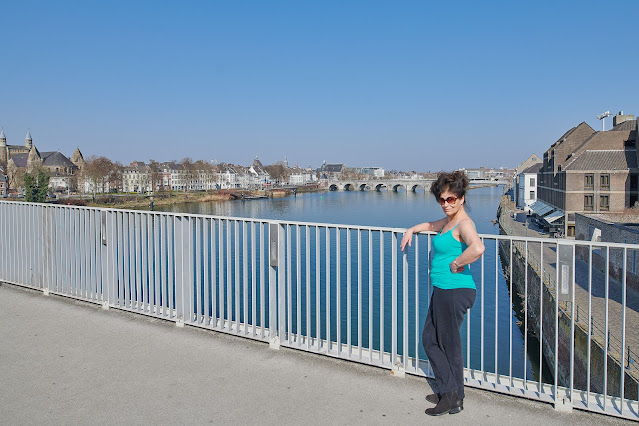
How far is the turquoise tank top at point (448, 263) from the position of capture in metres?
3.55

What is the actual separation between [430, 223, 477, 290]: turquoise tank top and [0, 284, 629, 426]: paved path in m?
0.91

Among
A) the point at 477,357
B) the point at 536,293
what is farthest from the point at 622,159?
the point at 477,357

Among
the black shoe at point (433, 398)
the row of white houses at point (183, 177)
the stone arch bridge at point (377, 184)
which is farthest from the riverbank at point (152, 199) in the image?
the black shoe at point (433, 398)

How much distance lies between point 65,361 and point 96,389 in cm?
79

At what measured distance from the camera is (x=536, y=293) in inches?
855

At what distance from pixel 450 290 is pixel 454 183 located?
0.76 metres

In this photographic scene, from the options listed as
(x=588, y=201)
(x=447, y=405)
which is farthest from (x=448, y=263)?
(x=588, y=201)

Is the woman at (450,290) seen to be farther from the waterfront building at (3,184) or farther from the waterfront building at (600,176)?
the waterfront building at (3,184)

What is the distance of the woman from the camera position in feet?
11.7

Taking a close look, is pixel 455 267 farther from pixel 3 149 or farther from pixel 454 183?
pixel 3 149

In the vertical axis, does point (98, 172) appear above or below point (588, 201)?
above

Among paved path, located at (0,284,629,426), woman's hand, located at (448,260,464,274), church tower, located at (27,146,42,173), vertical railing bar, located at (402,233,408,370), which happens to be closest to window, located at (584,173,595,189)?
vertical railing bar, located at (402,233,408,370)

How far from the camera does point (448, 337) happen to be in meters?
3.64

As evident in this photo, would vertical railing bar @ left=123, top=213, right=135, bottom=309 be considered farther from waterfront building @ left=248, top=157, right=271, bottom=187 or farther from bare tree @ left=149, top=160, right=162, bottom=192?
waterfront building @ left=248, top=157, right=271, bottom=187
